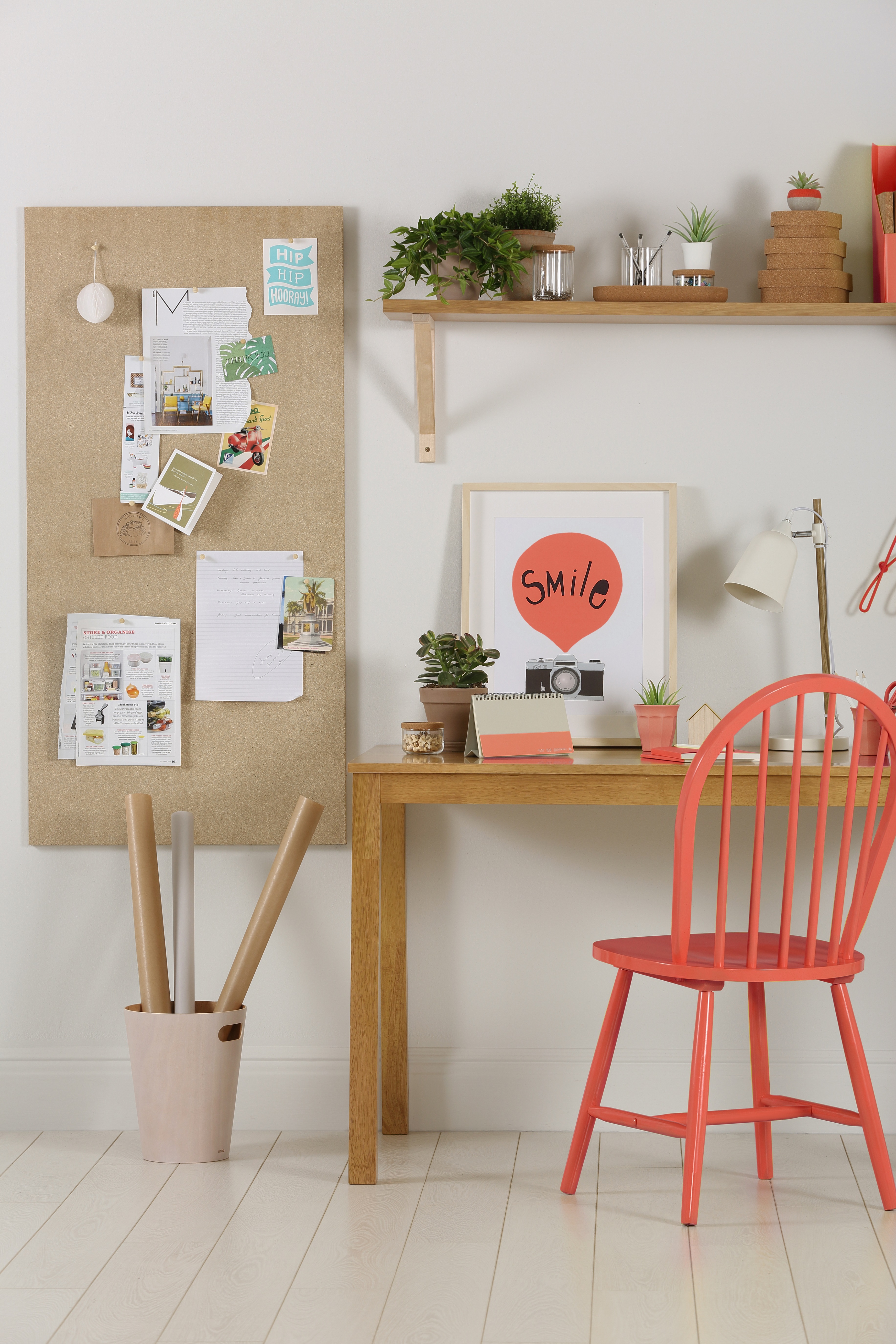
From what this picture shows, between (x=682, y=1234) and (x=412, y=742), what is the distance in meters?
0.94

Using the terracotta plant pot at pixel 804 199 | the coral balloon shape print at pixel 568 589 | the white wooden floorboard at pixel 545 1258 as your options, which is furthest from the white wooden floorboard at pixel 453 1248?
the terracotta plant pot at pixel 804 199

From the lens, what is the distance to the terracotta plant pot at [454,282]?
2.39 metres

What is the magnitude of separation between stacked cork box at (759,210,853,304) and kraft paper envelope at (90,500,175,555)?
4.41 ft

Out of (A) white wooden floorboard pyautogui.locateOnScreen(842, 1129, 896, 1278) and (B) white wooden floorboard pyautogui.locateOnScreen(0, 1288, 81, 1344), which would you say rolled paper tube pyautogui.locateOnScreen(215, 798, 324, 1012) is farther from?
(A) white wooden floorboard pyautogui.locateOnScreen(842, 1129, 896, 1278)

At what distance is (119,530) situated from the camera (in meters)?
2.56

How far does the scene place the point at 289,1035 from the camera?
102 inches

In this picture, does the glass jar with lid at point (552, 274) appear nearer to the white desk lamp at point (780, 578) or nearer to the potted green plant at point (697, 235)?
the potted green plant at point (697, 235)

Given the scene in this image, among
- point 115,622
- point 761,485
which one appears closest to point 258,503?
point 115,622

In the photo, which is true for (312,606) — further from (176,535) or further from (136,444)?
(136,444)

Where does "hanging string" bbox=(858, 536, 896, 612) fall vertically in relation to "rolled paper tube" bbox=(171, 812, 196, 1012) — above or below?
above

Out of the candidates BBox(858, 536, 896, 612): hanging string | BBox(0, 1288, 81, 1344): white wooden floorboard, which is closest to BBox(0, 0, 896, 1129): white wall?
BBox(858, 536, 896, 612): hanging string

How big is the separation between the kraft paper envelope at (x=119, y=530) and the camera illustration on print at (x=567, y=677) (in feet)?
2.62

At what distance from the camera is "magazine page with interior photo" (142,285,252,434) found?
8.32 feet

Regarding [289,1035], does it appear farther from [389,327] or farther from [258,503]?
[389,327]
